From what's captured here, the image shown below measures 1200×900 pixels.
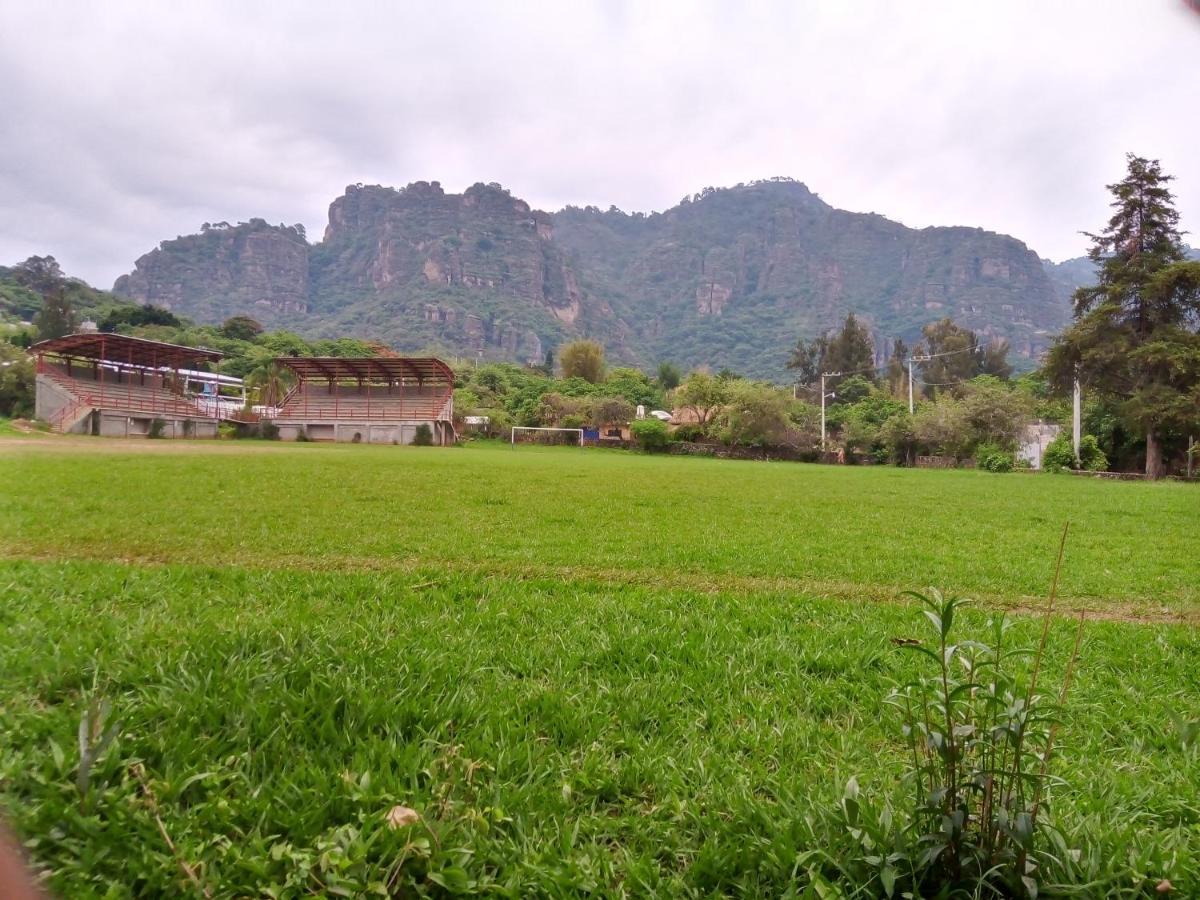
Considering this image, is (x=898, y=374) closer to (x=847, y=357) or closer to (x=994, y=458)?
(x=847, y=357)

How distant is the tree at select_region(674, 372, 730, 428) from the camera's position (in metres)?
35.2

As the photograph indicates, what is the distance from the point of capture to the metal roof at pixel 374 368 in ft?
110

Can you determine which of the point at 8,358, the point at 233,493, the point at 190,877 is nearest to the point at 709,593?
the point at 190,877

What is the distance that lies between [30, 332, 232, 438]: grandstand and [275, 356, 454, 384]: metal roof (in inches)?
1116

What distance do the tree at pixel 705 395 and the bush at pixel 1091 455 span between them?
23028 millimetres

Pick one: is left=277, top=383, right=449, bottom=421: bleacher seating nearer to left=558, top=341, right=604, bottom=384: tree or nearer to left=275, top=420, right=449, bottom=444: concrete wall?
left=275, top=420, right=449, bottom=444: concrete wall

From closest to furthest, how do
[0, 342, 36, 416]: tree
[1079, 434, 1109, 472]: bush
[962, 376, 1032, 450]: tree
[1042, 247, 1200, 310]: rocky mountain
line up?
[0, 342, 36, 416]: tree, [1042, 247, 1200, 310]: rocky mountain, [1079, 434, 1109, 472]: bush, [962, 376, 1032, 450]: tree

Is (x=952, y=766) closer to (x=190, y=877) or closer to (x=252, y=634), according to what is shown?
(x=190, y=877)

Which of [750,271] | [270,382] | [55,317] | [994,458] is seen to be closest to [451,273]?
[750,271]

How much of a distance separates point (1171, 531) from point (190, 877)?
300 inches

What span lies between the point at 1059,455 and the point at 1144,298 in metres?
16.2

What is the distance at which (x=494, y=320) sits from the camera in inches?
4168

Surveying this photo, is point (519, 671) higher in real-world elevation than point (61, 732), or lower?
lower

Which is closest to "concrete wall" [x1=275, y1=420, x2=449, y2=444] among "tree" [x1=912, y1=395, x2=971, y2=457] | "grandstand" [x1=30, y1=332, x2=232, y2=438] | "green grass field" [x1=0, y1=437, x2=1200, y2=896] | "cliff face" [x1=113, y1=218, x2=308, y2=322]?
"cliff face" [x1=113, y1=218, x2=308, y2=322]
